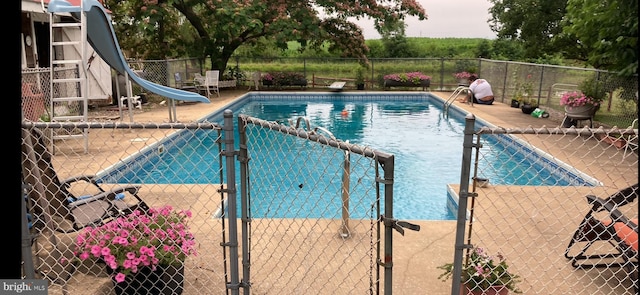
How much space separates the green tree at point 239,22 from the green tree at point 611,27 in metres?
10.6

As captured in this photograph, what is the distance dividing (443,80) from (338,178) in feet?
46.4

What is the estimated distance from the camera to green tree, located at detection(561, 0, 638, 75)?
6.21 metres

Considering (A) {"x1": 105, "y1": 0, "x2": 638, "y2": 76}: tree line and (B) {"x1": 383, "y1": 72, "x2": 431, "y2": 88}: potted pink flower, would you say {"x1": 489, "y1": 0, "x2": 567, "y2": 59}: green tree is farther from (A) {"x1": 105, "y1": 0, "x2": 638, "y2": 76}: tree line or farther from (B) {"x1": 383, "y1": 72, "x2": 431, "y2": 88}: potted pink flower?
(B) {"x1": 383, "y1": 72, "x2": 431, "y2": 88}: potted pink flower

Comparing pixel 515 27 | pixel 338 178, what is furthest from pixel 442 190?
pixel 515 27

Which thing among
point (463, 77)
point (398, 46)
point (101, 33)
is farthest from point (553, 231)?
point (398, 46)

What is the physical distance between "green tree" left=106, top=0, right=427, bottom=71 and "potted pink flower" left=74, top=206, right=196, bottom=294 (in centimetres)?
1418

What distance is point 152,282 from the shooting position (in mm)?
3113

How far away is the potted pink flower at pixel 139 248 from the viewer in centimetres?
296

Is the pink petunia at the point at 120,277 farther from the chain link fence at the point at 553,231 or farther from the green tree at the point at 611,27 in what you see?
the green tree at the point at 611,27

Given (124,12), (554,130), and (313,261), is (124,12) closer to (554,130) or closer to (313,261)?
(313,261)

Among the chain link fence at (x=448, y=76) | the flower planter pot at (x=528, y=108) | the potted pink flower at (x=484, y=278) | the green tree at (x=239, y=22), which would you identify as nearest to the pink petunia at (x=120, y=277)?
the potted pink flower at (x=484, y=278)

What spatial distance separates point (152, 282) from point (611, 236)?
10.8 feet

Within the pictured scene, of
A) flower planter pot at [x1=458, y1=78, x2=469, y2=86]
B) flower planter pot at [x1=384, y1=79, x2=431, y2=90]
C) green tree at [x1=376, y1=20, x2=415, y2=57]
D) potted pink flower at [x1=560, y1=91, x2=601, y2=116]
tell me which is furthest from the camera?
green tree at [x1=376, y1=20, x2=415, y2=57]

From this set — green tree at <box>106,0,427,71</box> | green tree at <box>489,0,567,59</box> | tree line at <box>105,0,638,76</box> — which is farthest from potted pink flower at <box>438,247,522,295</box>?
green tree at <box>106,0,427,71</box>
